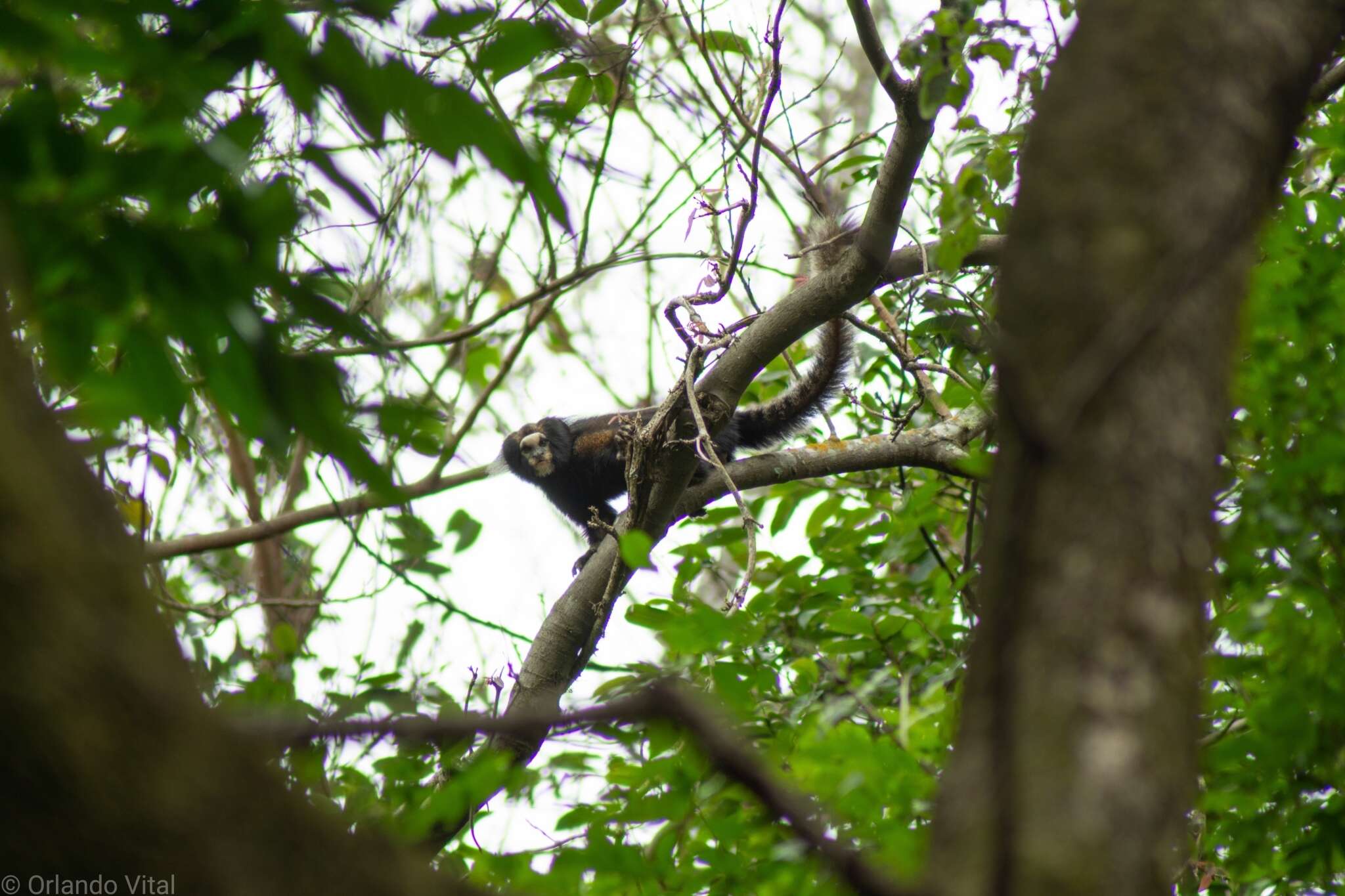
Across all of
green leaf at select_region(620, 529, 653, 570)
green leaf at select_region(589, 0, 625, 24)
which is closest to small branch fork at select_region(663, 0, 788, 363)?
green leaf at select_region(589, 0, 625, 24)

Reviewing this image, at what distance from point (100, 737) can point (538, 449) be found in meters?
7.06

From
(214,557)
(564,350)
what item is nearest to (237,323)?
(214,557)

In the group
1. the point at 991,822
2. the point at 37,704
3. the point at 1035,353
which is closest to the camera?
the point at 37,704

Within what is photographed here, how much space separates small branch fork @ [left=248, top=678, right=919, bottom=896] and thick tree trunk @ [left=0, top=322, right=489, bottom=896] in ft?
0.34

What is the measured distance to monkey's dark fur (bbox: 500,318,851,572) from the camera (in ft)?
22.1

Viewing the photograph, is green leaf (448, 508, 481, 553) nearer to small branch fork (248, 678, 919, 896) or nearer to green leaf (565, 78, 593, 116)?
green leaf (565, 78, 593, 116)

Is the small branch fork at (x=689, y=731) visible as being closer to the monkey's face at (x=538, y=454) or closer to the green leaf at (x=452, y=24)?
the green leaf at (x=452, y=24)

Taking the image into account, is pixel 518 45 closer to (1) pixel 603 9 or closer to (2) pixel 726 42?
(1) pixel 603 9

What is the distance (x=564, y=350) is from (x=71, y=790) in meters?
11.2

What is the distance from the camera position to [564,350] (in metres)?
12.0

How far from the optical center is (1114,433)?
3.83 feet

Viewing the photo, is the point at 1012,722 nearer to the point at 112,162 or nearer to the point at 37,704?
the point at 37,704

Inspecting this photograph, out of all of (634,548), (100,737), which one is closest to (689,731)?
(100,737)

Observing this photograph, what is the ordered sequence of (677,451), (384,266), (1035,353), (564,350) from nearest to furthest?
(1035,353) → (677,451) → (384,266) → (564,350)
